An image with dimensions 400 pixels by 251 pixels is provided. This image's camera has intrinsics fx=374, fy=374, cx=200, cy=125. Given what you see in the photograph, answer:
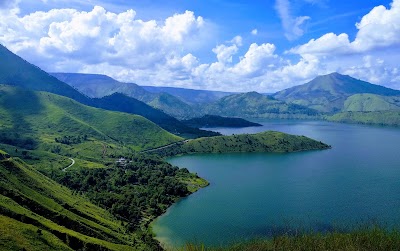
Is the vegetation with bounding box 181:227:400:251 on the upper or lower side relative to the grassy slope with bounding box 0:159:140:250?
upper

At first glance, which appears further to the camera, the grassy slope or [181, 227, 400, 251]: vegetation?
the grassy slope

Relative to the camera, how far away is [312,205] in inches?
6983

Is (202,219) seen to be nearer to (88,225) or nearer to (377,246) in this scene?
(88,225)

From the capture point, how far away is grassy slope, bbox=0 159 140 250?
96000 millimetres

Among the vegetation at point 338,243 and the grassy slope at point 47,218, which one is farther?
the grassy slope at point 47,218

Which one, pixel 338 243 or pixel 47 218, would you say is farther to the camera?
pixel 47 218

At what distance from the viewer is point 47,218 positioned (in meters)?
116

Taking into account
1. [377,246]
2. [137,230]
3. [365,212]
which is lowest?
[137,230]

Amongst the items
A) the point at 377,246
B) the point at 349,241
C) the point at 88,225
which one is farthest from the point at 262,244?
the point at 88,225

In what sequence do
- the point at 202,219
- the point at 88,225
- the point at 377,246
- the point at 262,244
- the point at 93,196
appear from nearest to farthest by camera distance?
the point at 377,246, the point at 262,244, the point at 88,225, the point at 202,219, the point at 93,196

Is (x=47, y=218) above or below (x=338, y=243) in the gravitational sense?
below

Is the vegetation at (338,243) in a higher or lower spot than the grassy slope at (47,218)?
higher

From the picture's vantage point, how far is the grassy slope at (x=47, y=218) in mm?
96000

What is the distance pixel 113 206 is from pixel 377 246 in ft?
394
